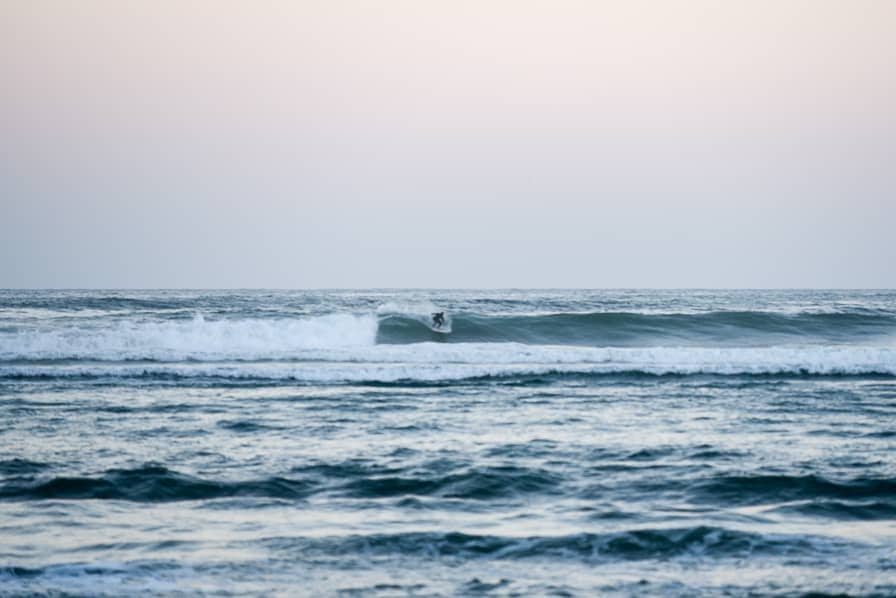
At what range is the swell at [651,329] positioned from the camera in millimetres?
30078

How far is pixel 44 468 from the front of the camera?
9078mm

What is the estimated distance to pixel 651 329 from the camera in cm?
3206

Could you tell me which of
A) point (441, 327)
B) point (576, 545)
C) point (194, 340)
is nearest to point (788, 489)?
point (576, 545)

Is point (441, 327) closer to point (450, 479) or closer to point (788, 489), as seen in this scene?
point (450, 479)

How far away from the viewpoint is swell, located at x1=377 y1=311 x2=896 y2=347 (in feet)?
98.7

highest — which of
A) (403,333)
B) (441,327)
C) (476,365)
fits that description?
(441,327)

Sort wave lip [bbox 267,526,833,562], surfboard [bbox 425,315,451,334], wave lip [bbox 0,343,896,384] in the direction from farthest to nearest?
1. surfboard [bbox 425,315,451,334]
2. wave lip [bbox 0,343,896,384]
3. wave lip [bbox 267,526,833,562]

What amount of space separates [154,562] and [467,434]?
5737 millimetres

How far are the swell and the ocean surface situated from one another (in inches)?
389

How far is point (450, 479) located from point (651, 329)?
80.6 feet

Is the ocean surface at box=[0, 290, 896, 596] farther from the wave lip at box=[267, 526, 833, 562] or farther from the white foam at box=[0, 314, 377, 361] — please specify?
the white foam at box=[0, 314, 377, 361]

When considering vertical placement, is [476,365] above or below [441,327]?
below

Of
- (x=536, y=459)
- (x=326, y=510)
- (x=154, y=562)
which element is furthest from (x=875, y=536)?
(x=154, y=562)

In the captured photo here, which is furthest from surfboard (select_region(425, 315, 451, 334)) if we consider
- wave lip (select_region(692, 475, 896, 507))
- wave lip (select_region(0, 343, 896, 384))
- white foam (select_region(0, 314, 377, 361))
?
wave lip (select_region(692, 475, 896, 507))
